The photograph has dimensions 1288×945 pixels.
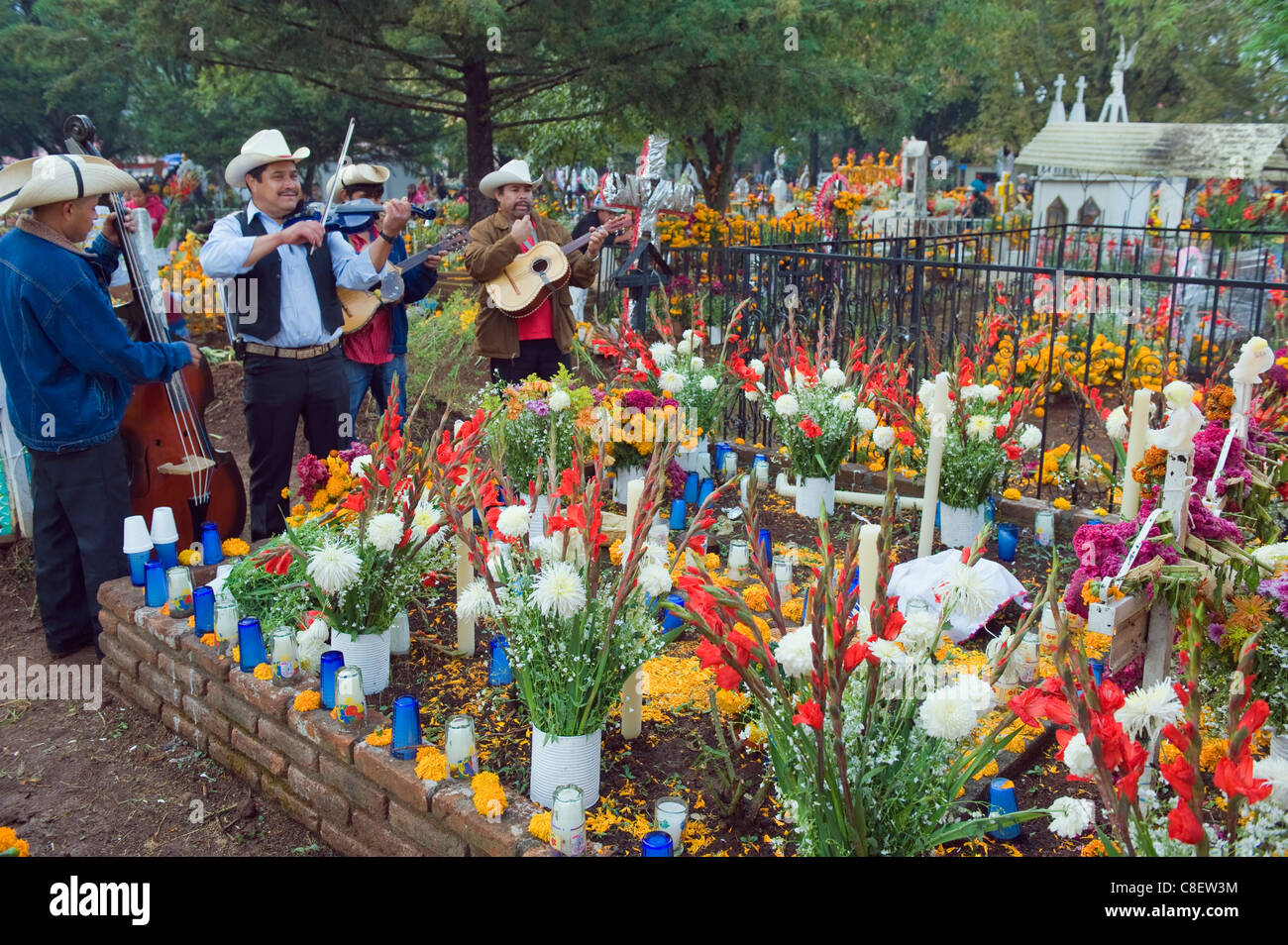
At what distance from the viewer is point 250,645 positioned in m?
3.27

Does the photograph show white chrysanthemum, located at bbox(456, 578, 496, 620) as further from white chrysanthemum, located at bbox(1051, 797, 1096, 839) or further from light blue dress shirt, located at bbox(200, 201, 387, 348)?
light blue dress shirt, located at bbox(200, 201, 387, 348)

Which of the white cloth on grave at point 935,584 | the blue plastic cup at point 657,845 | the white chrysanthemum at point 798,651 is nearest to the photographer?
the white chrysanthemum at point 798,651

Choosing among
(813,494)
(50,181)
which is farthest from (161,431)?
(813,494)

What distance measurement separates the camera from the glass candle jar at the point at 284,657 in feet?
10.5

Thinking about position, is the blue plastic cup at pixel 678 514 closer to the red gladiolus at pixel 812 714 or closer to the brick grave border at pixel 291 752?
the brick grave border at pixel 291 752

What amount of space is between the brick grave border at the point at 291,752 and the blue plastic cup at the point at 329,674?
0.04 m

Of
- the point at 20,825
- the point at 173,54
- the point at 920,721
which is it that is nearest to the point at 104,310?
the point at 20,825

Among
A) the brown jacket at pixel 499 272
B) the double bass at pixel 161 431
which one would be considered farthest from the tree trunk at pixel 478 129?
the double bass at pixel 161 431

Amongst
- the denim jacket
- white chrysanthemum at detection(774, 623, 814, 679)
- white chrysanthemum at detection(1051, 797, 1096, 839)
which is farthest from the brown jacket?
white chrysanthemum at detection(1051, 797, 1096, 839)

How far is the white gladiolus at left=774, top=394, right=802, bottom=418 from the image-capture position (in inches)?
185

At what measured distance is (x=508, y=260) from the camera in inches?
211
